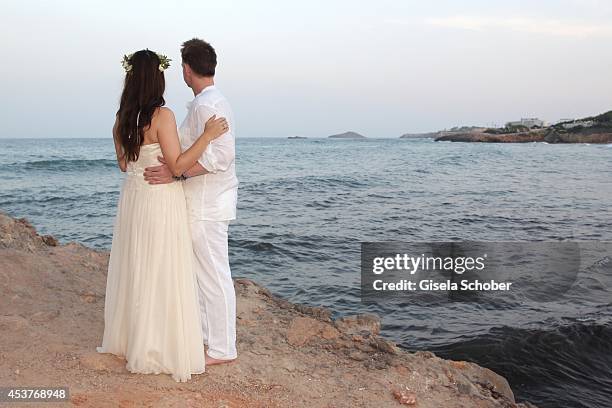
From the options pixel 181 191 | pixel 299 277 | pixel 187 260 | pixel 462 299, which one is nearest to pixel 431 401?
pixel 187 260

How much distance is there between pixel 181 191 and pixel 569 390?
4.62 metres

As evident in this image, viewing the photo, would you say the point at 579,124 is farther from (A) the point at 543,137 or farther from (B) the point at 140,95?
(B) the point at 140,95

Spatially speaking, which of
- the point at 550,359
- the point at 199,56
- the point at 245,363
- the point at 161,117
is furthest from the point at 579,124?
the point at 161,117

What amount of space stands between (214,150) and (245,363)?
173cm

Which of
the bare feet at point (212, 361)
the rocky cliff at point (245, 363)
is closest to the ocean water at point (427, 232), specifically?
the rocky cliff at point (245, 363)

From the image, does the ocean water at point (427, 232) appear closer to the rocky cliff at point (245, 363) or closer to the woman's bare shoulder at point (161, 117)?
the rocky cliff at point (245, 363)

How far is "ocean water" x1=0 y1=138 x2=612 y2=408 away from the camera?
21.4ft

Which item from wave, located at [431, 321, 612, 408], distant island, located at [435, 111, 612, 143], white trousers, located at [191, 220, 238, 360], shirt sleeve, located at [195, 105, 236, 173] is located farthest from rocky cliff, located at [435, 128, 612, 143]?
shirt sleeve, located at [195, 105, 236, 173]

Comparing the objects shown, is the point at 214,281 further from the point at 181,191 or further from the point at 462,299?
the point at 462,299

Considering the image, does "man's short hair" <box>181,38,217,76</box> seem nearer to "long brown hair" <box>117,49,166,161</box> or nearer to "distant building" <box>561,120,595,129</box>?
"long brown hair" <box>117,49,166,161</box>

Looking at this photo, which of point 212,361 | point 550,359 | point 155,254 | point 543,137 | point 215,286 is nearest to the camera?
point 155,254

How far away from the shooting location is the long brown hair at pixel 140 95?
11.1 feet

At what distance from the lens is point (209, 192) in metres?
3.63

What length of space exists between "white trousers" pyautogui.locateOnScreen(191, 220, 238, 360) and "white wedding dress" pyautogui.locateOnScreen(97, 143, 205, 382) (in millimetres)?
98
